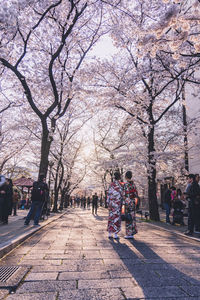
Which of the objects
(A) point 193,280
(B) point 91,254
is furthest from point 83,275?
(A) point 193,280

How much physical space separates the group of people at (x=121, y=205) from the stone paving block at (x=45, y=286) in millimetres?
4000

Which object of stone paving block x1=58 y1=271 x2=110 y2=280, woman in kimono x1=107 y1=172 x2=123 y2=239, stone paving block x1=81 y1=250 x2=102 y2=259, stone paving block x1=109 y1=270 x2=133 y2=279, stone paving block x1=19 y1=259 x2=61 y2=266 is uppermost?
woman in kimono x1=107 y1=172 x2=123 y2=239

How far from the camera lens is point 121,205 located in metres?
7.37

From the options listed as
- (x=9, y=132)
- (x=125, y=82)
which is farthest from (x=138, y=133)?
(x=9, y=132)

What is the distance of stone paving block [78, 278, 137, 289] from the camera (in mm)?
3019

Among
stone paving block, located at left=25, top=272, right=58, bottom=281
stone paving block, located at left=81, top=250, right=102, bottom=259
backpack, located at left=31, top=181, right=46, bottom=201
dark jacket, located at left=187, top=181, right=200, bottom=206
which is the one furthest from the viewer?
backpack, located at left=31, top=181, right=46, bottom=201

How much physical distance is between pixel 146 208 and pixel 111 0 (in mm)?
27644

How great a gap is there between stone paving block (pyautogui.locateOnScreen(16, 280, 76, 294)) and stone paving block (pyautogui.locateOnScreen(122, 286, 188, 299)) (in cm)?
73

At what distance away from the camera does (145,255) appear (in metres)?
4.84

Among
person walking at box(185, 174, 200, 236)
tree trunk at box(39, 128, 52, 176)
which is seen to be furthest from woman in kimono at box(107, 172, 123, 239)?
tree trunk at box(39, 128, 52, 176)

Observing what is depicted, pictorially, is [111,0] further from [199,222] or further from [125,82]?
[199,222]

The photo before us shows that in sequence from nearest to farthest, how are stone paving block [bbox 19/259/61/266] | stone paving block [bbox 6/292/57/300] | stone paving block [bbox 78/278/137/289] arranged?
stone paving block [bbox 6/292/57/300], stone paving block [bbox 78/278/137/289], stone paving block [bbox 19/259/61/266]

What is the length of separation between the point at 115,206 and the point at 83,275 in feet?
12.8

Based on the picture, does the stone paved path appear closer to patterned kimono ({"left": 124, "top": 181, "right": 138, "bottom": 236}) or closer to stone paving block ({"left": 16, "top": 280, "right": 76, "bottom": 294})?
stone paving block ({"left": 16, "top": 280, "right": 76, "bottom": 294})
